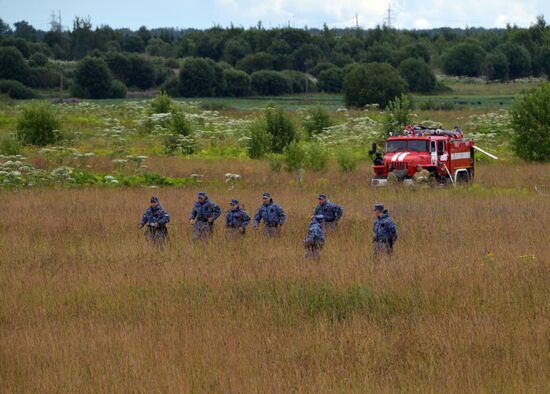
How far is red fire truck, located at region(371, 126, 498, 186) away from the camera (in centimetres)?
2927

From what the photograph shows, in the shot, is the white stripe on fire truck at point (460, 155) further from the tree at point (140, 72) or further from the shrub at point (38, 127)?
the tree at point (140, 72)

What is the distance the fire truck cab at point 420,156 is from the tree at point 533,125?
8.77m

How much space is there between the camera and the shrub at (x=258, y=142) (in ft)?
130

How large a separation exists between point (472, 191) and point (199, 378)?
63.7ft

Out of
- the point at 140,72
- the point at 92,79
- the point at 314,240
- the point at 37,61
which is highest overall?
the point at 37,61

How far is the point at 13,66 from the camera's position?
8762cm

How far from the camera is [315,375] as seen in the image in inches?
424

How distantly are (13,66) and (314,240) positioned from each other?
76316mm

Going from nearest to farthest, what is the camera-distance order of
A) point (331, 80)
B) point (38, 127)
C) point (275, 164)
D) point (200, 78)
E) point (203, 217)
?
1. point (203, 217)
2. point (275, 164)
3. point (38, 127)
4. point (200, 78)
5. point (331, 80)

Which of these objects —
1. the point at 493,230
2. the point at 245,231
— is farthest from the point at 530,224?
the point at 245,231

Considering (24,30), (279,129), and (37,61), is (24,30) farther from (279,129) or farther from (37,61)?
(279,129)

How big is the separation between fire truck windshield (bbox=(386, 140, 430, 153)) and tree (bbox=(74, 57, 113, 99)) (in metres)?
58.1

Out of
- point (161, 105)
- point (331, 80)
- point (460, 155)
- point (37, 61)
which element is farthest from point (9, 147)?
point (37, 61)

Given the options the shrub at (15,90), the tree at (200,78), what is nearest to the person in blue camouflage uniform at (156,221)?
the shrub at (15,90)
